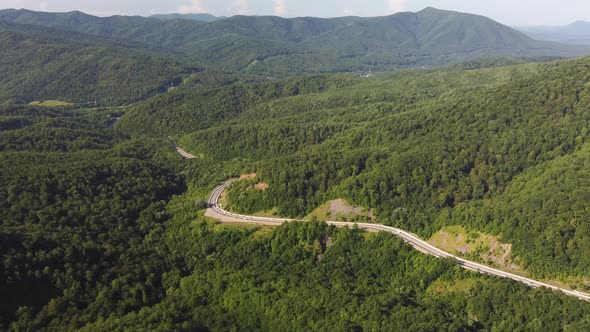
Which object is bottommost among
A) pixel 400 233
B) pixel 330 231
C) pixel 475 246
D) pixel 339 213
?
pixel 400 233

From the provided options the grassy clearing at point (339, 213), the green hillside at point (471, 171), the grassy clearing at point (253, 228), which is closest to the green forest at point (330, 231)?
the green hillside at point (471, 171)

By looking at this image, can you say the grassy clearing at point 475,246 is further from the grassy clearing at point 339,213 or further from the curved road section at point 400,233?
the grassy clearing at point 339,213

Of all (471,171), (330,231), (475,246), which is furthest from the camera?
(471,171)

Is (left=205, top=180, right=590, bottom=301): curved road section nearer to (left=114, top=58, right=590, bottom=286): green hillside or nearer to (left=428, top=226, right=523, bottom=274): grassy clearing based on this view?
(left=428, top=226, right=523, bottom=274): grassy clearing

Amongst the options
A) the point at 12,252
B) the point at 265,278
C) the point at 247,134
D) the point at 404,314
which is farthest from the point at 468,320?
the point at 247,134

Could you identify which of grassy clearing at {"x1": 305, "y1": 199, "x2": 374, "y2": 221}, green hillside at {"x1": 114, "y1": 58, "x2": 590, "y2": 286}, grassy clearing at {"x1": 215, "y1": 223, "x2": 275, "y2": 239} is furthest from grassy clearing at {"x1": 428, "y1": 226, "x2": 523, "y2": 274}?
grassy clearing at {"x1": 215, "y1": 223, "x2": 275, "y2": 239}

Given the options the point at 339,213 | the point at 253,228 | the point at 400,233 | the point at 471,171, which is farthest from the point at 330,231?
the point at 471,171

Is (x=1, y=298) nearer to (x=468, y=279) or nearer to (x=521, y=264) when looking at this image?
(x=468, y=279)

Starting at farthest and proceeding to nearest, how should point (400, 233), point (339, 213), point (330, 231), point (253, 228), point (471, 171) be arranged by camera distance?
1. point (471, 171)
2. point (339, 213)
3. point (253, 228)
4. point (330, 231)
5. point (400, 233)

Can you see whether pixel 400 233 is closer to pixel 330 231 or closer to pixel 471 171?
pixel 330 231
